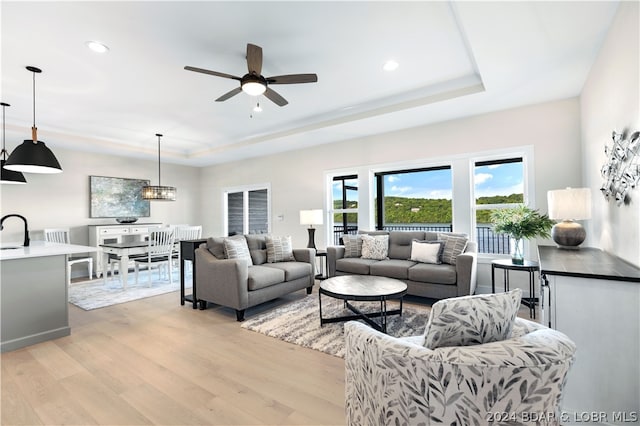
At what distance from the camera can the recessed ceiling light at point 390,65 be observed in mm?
3143

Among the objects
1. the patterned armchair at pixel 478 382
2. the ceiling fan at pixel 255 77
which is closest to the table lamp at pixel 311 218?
the ceiling fan at pixel 255 77

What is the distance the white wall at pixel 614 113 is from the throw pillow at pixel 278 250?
361cm

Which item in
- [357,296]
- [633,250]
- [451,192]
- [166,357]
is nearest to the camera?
[633,250]

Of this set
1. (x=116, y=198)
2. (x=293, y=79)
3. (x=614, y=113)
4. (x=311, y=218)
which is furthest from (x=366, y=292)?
(x=116, y=198)

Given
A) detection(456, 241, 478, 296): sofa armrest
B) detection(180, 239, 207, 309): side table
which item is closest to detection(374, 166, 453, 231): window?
detection(456, 241, 478, 296): sofa armrest

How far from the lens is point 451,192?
4.81 metres

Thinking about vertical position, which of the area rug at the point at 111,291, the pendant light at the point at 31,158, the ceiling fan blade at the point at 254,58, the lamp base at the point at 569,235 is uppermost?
the ceiling fan blade at the point at 254,58

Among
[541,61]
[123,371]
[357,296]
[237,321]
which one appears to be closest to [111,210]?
[237,321]

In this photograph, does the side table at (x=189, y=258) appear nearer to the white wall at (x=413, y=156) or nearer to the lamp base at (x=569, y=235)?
the white wall at (x=413, y=156)

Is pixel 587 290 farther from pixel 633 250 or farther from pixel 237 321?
pixel 237 321

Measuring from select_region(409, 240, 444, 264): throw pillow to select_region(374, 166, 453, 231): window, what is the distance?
87 centimetres

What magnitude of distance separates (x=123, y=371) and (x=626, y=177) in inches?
153

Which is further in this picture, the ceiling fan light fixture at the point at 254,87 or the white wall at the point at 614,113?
the ceiling fan light fixture at the point at 254,87

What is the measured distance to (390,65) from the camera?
320 centimetres
